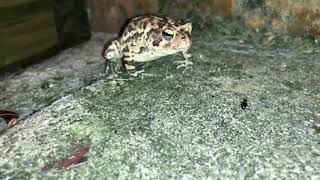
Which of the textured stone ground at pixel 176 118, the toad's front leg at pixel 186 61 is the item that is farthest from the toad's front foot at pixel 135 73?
the toad's front leg at pixel 186 61

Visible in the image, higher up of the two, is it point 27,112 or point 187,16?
point 187,16

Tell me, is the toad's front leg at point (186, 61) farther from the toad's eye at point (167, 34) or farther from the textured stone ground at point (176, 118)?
the toad's eye at point (167, 34)

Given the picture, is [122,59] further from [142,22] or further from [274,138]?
[274,138]

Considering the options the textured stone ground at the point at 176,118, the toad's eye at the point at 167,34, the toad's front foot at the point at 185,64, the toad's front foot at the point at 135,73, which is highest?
the toad's eye at the point at 167,34

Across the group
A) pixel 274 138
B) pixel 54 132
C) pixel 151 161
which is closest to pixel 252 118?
pixel 274 138

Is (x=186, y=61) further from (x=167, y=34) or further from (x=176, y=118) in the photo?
(x=176, y=118)

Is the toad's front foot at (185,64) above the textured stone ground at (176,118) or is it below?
above
